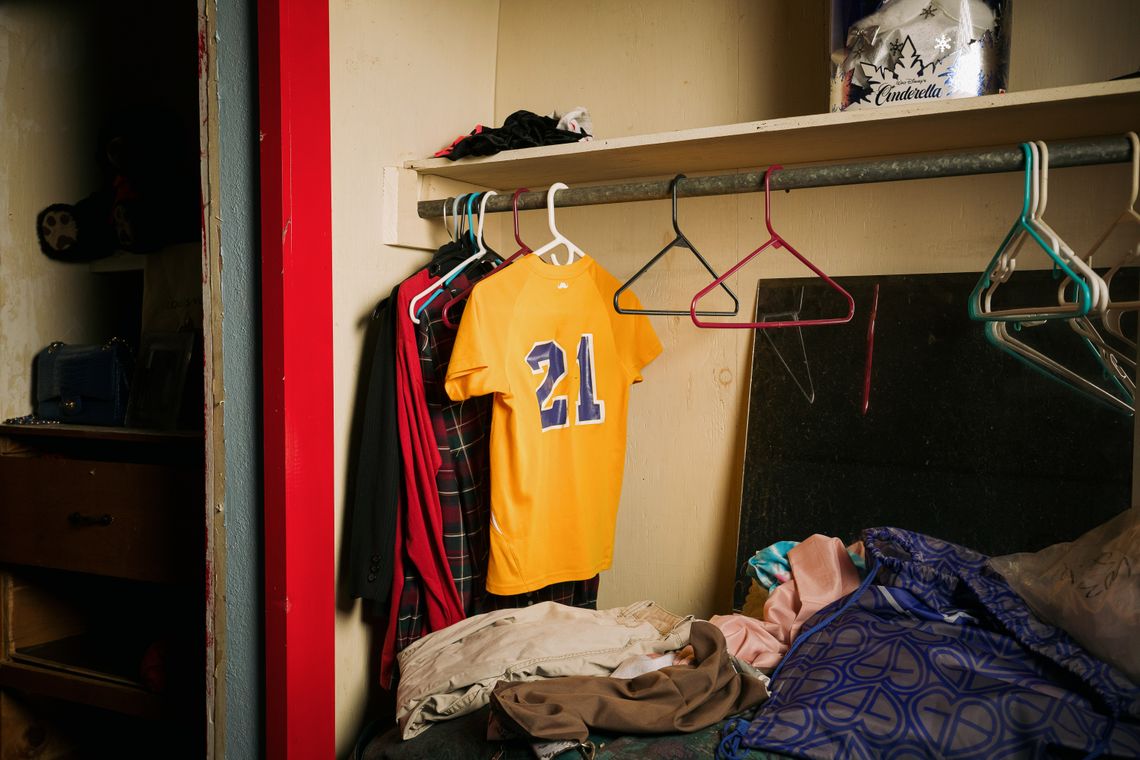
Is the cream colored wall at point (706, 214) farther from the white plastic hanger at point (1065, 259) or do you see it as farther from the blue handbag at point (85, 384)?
the blue handbag at point (85, 384)

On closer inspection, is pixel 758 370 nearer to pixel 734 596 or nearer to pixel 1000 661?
pixel 734 596

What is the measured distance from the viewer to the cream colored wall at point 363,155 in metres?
1.66

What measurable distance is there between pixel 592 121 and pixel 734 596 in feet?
3.92

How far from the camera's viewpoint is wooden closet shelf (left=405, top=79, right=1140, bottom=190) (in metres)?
1.33

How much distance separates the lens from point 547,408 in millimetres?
1677

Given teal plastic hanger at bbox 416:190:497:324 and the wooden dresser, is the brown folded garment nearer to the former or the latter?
teal plastic hanger at bbox 416:190:497:324

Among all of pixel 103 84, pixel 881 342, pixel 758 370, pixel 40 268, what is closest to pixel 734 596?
pixel 758 370

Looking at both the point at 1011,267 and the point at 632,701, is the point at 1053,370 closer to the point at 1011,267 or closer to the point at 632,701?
the point at 1011,267

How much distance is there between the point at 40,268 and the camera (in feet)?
7.36

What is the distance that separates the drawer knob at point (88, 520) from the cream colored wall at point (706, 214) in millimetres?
1197

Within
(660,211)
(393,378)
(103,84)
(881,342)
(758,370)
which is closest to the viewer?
(393,378)

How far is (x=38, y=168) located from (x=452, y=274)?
1341 mm

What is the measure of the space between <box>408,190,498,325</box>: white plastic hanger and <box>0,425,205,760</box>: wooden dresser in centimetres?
65

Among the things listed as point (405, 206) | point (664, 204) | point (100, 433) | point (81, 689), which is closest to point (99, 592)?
point (81, 689)
